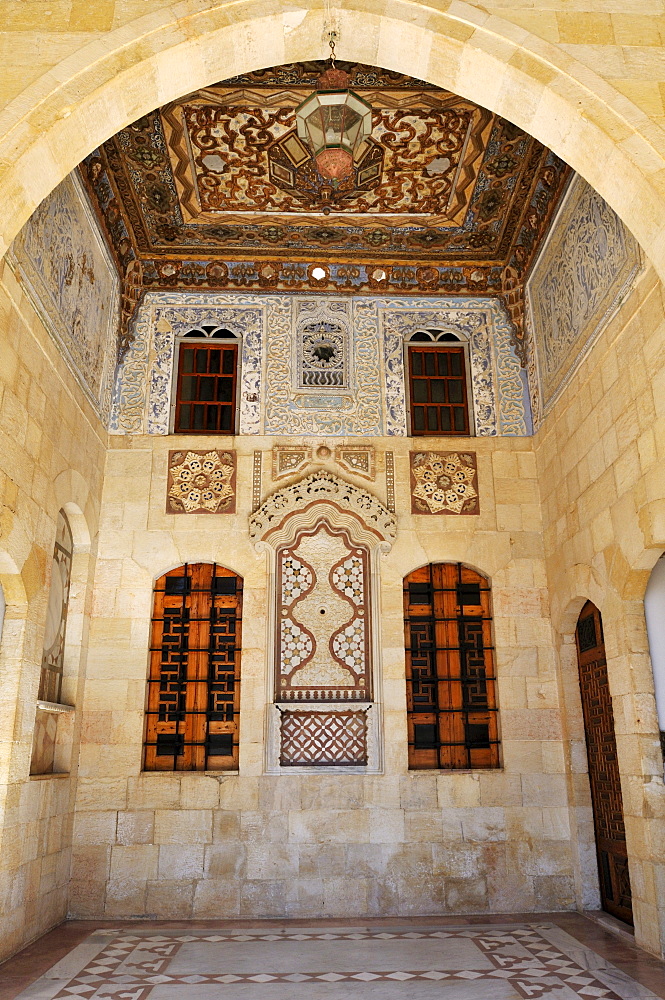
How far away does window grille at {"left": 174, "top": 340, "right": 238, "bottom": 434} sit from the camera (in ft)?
23.3

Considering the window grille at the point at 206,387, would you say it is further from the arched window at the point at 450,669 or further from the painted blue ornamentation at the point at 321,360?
the arched window at the point at 450,669

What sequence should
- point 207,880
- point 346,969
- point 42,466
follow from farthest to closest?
point 207,880
point 42,466
point 346,969

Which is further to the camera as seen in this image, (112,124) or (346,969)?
(346,969)

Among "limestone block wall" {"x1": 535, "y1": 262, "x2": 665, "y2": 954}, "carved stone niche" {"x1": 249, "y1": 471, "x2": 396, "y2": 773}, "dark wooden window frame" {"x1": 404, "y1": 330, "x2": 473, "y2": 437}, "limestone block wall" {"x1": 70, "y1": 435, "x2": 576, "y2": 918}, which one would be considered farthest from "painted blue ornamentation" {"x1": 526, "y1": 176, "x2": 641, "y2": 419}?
"carved stone niche" {"x1": 249, "y1": 471, "x2": 396, "y2": 773}

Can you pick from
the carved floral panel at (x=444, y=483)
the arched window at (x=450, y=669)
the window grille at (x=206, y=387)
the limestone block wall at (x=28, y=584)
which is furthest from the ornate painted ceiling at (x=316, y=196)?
the arched window at (x=450, y=669)

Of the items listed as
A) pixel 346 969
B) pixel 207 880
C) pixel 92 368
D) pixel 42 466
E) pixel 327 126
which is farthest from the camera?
pixel 92 368

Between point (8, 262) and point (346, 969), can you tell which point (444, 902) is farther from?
point (8, 262)

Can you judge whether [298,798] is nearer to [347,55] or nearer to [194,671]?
[194,671]

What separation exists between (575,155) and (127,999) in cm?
484

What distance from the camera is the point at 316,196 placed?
6.66m

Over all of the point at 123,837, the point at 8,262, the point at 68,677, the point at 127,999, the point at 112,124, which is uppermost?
the point at 112,124

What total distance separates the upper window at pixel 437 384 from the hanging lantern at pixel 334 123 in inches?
133

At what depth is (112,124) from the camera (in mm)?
4109

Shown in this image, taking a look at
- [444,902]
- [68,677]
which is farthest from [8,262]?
[444,902]
